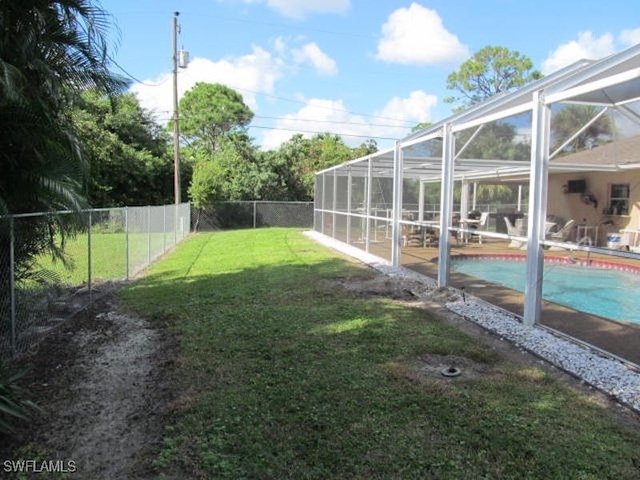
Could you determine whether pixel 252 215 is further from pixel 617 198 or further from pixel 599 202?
pixel 617 198

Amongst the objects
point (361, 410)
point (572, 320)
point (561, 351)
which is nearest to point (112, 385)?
point (361, 410)

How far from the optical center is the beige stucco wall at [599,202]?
518 inches

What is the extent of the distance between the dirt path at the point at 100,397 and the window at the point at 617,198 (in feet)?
41.8

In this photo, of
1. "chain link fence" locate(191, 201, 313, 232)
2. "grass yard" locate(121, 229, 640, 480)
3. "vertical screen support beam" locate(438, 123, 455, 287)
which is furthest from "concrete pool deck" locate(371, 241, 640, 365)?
"chain link fence" locate(191, 201, 313, 232)

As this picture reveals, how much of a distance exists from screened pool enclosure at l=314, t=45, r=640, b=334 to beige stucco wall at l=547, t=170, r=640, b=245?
0.09 ft

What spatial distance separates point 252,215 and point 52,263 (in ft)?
63.7

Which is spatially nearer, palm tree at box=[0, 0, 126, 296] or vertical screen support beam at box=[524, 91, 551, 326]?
palm tree at box=[0, 0, 126, 296]

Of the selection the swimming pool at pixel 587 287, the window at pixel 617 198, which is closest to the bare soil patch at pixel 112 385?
the swimming pool at pixel 587 287

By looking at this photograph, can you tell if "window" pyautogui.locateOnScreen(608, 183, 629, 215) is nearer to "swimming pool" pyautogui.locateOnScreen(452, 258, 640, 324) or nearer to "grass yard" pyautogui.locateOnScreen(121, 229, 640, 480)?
"swimming pool" pyautogui.locateOnScreen(452, 258, 640, 324)

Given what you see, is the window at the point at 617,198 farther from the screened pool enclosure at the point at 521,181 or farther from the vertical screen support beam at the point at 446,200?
the vertical screen support beam at the point at 446,200

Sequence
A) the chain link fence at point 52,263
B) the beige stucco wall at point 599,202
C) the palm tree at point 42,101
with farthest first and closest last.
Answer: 1. the beige stucco wall at point 599,202
2. the chain link fence at point 52,263
3. the palm tree at point 42,101

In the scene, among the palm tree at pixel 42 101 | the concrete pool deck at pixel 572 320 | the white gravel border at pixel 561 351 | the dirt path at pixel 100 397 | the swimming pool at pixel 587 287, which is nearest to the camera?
the dirt path at pixel 100 397

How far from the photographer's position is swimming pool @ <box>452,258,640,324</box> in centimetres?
690

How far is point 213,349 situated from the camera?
521 centimetres
